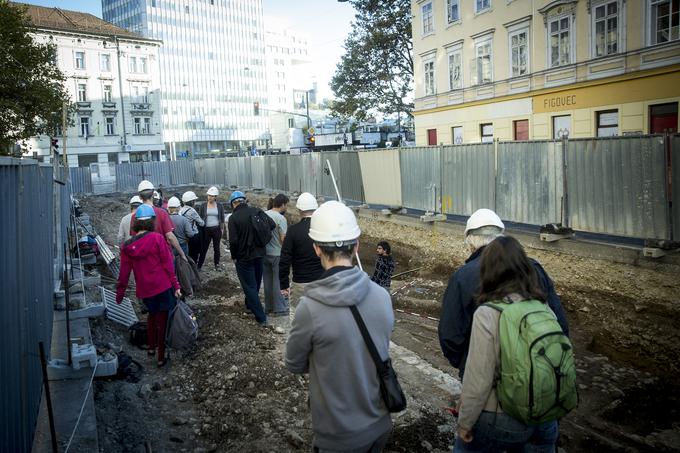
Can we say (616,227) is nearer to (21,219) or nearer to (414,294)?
(414,294)

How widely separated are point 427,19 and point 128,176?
24.0 meters

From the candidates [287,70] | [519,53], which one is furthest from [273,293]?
[287,70]

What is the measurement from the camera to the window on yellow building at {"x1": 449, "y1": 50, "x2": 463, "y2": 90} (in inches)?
1144

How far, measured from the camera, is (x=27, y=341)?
365cm

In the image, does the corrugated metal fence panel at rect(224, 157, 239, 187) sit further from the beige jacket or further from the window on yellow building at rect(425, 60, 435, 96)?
the beige jacket

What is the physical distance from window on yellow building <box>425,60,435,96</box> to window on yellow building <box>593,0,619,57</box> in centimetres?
1148

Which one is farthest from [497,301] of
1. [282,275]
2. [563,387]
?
[282,275]

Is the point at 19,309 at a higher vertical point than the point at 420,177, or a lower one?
lower

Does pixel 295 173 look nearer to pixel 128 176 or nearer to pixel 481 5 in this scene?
pixel 481 5

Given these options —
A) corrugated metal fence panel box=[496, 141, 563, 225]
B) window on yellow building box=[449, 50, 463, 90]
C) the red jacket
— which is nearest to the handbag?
the red jacket

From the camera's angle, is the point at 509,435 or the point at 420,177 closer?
the point at 509,435

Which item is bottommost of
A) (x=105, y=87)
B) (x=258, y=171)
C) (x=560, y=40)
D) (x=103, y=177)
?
(x=258, y=171)

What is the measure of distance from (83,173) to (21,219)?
3868 cm

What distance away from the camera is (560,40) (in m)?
22.8
